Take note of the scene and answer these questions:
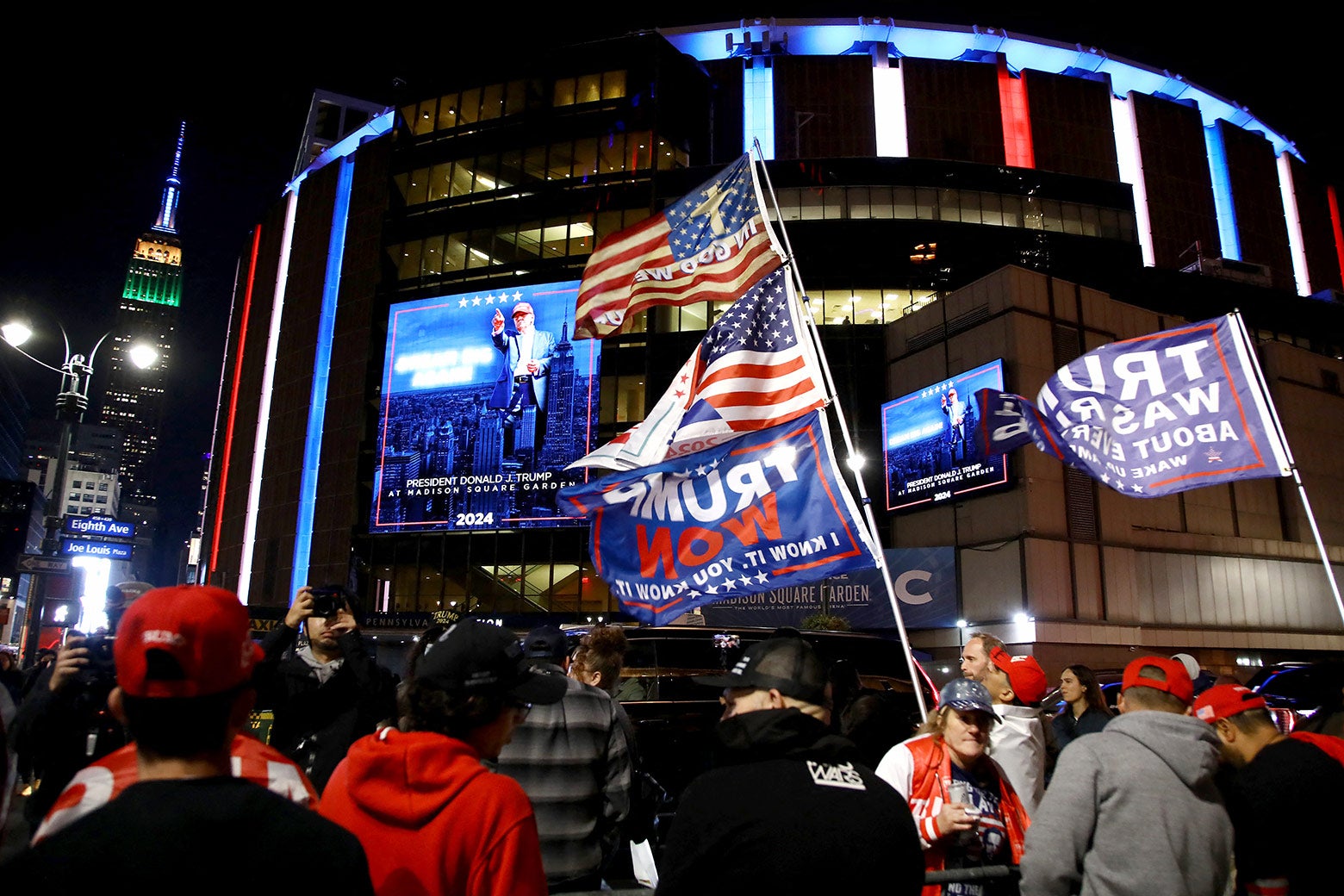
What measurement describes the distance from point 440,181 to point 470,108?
12.3 feet

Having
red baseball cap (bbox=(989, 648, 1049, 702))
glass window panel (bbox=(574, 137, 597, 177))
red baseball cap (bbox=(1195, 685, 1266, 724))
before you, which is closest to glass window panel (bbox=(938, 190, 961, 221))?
glass window panel (bbox=(574, 137, 597, 177))

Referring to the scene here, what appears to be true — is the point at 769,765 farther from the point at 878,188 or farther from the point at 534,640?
the point at 878,188

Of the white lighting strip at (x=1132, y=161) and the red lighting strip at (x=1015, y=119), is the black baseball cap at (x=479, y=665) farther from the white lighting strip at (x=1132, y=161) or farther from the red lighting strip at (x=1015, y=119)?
the white lighting strip at (x=1132, y=161)

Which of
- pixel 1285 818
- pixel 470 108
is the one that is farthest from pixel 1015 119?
pixel 1285 818

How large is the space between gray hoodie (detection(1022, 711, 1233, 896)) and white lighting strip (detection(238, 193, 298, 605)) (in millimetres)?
42029

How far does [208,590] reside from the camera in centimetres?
194

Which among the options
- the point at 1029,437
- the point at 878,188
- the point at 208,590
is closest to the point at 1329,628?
the point at 878,188

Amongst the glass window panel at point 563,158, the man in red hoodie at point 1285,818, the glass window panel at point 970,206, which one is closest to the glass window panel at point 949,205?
the glass window panel at point 970,206

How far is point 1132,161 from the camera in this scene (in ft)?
136

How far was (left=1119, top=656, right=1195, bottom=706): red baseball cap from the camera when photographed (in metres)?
4.03

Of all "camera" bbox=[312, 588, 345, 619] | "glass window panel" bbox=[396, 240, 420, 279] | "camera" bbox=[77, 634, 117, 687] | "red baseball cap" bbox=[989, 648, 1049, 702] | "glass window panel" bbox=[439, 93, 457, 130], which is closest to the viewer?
"camera" bbox=[77, 634, 117, 687]

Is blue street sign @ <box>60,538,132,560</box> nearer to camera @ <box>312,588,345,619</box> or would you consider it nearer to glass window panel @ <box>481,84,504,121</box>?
camera @ <box>312,588,345,619</box>

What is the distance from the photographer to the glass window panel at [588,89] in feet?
124

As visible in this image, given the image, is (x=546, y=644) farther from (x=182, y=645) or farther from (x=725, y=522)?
(x=182, y=645)
